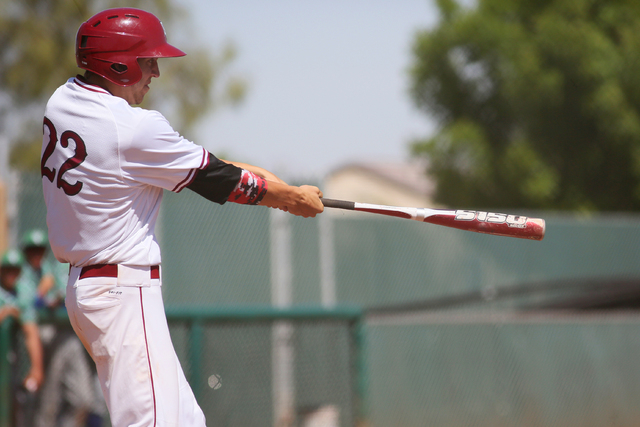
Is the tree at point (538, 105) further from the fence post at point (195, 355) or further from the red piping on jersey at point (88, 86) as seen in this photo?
the red piping on jersey at point (88, 86)

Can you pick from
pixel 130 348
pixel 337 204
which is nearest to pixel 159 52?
pixel 337 204

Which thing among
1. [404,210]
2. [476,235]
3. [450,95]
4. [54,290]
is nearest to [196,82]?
[450,95]

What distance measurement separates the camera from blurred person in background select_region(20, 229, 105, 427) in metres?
5.62

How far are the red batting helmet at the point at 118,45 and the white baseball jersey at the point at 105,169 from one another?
0.31 feet

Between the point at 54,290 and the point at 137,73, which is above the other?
the point at 137,73

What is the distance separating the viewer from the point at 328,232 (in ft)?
30.6

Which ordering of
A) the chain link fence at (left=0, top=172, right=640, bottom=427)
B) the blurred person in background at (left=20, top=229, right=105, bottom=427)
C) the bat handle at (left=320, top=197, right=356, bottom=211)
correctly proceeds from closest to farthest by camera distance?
the bat handle at (left=320, top=197, right=356, bottom=211) → the blurred person in background at (left=20, top=229, right=105, bottom=427) → the chain link fence at (left=0, top=172, right=640, bottom=427)

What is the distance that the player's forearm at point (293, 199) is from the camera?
3.03 metres

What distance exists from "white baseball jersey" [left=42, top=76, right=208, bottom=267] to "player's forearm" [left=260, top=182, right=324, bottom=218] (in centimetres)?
32

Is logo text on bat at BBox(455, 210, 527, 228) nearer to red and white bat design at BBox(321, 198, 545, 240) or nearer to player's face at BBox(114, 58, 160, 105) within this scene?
red and white bat design at BBox(321, 198, 545, 240)

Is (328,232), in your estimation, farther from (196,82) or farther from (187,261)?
(196,82)

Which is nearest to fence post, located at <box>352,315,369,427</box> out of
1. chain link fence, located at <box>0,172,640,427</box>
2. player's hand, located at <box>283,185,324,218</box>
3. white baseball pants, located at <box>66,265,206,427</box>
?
chain link fence, located at <box>0,172,640,427</box>

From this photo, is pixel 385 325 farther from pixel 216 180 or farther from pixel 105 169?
pixel 105 169

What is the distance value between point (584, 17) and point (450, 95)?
3.86 m
